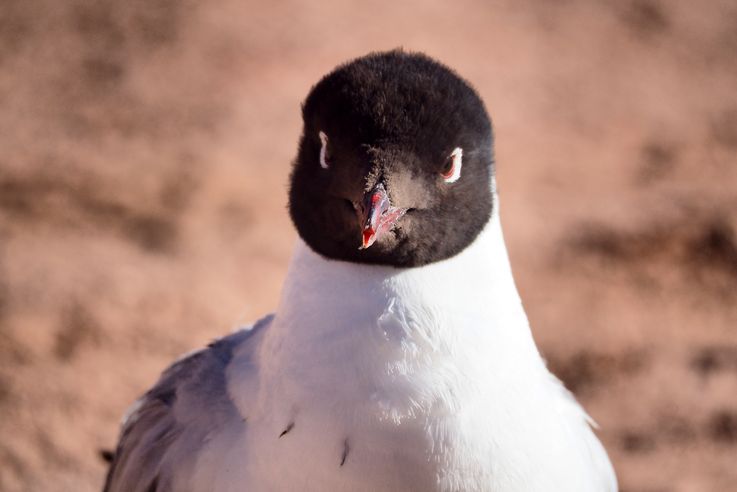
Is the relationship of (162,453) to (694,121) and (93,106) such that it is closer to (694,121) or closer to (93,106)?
(93,106)

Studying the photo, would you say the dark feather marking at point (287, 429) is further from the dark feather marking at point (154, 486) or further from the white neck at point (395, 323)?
the dark feather marking at point (154, 486)

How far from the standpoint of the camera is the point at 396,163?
1.96 m

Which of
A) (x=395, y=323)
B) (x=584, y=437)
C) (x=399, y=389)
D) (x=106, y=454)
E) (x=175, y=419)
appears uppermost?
(x=395, y=323)

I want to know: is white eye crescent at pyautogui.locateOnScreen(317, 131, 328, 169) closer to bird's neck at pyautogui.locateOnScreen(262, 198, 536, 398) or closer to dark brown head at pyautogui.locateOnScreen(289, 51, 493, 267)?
dark brown head at pyautogui.locateOnScreen(289, 51, 493, 267)

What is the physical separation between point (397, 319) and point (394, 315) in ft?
0.04

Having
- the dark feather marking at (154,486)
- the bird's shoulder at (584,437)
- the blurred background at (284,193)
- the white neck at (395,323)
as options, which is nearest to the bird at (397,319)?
the white neck at (395,323)

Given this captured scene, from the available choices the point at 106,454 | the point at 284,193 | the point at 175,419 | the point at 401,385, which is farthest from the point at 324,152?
the point at 284,193

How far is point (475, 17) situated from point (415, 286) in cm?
486

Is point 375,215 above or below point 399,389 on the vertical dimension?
above

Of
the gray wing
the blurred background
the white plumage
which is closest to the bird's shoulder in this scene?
the white plumage

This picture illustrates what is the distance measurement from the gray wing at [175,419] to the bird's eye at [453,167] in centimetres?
79

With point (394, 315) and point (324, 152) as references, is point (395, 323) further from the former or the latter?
point (324, 152)

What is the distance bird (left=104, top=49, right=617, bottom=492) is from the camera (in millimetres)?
1979

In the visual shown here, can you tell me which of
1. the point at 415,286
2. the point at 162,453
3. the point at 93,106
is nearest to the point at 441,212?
the point at 415,286
